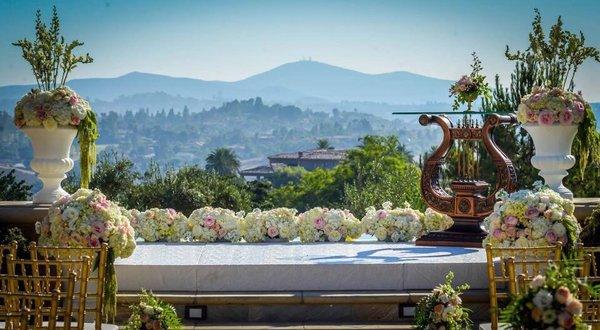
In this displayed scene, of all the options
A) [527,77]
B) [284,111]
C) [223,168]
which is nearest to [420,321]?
[527,77]

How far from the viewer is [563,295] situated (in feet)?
16.2

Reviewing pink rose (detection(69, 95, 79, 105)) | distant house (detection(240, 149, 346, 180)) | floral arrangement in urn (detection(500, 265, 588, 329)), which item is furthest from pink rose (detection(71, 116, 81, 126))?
distant house (detection(240, 149, 346, 180))

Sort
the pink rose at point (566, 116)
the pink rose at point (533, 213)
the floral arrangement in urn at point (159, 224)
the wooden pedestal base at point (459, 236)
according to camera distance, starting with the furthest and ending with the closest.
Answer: the floral arrangement in urn at point (159, 224)
the wooden pedestal base at point (459, 236)
the pink rose at point (566, 116)
the pink rose at point (533, 213)

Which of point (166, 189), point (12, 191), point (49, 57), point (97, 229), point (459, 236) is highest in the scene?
point (49, 57)

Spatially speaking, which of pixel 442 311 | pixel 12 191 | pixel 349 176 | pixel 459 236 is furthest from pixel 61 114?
pixel 349 176

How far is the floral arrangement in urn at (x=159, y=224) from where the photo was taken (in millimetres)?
11281

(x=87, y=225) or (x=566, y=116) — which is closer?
(x=87, y=225)

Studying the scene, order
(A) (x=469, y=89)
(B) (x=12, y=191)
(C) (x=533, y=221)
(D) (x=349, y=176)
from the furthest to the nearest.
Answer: (D) (x=349, y=176), (B) (x=12, y=191), (A) (x=469, y=89), (C) (x=533, y=221)

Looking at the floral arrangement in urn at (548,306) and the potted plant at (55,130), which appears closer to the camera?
the floral arrangement in urn at (548,306)

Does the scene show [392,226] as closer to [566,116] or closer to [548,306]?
[566,116]

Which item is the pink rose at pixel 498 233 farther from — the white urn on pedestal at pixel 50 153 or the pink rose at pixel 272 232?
the white urn on pedestal at pixel 50 153

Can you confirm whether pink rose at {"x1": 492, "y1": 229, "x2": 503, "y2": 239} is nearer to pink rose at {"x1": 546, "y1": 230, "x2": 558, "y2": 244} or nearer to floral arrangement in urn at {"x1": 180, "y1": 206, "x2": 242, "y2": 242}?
pink rose at {"x1": 546, "y1": 230, "x2": 558, "y2": 244}

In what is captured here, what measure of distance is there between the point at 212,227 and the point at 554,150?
314 cm

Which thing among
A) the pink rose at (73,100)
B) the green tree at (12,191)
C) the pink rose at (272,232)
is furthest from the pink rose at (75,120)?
the green tree at (12,191)
